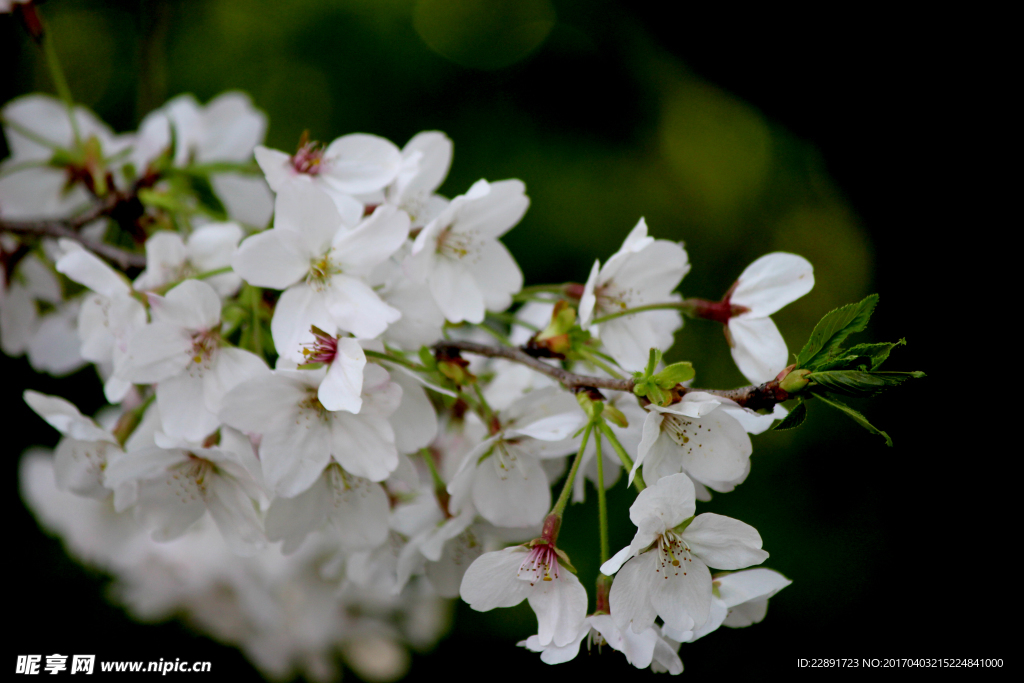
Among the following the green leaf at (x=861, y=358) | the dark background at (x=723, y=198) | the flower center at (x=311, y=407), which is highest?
the green leaf at (x=861, y=358)

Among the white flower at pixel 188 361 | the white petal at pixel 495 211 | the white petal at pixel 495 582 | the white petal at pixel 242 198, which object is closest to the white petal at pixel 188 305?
the white flower at pixel 188 361

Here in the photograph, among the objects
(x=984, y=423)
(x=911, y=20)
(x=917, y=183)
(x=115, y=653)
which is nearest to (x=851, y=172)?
(x=917, y=183)

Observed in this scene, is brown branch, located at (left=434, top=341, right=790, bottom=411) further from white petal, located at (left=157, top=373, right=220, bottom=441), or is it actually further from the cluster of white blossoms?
white petal, located at (left=157, top=373, right=220, bottom=441)

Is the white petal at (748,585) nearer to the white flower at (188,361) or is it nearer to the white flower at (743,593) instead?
the white flower at (743,593)

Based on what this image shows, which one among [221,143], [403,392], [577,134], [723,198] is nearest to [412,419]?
[403,392]

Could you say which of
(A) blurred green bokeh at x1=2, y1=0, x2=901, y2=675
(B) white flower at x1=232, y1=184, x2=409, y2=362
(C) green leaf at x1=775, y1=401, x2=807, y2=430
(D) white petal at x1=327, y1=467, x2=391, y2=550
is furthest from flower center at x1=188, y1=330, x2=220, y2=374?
(A) blurred green bokeh at x1=2, y1=0, x2=901, y2=675

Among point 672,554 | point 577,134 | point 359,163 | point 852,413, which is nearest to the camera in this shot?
point 852,413

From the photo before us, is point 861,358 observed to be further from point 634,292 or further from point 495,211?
point 495,211
